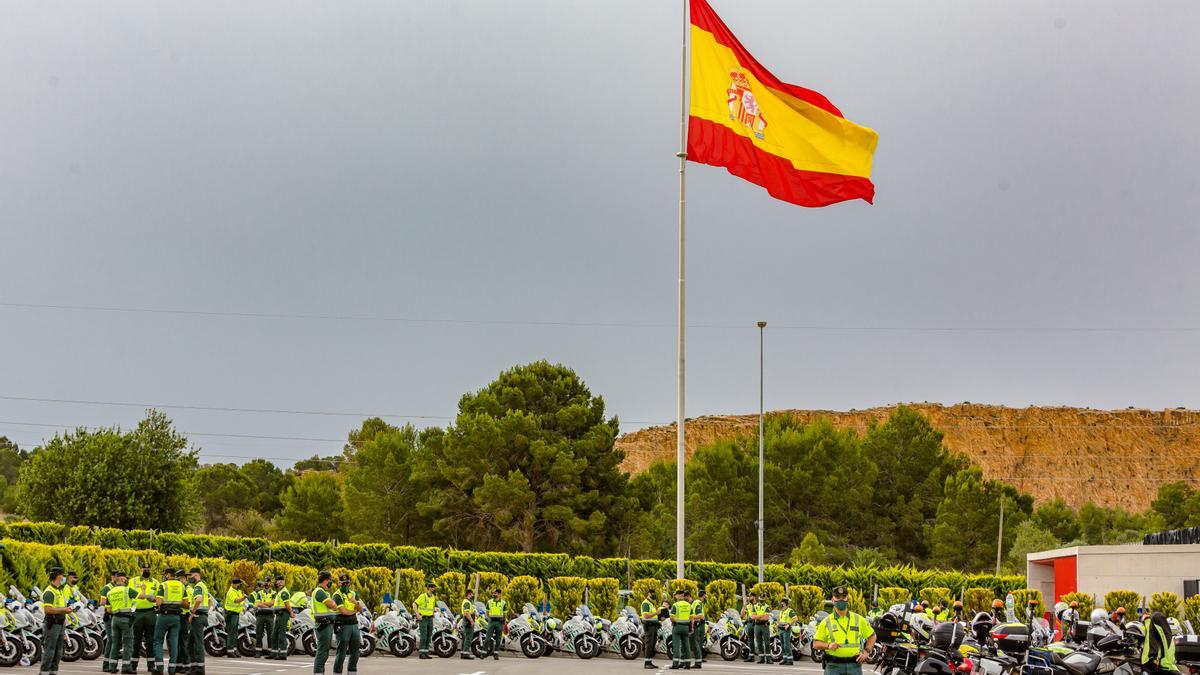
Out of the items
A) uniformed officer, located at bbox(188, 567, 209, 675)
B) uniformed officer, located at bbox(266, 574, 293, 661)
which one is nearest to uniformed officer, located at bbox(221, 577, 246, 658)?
uniformed officer, located at bbox(266, 574, 293, 661)

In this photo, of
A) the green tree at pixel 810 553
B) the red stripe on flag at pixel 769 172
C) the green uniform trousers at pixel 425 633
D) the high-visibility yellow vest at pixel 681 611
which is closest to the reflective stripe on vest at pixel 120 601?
the green uniform trousers at pixel 425 633

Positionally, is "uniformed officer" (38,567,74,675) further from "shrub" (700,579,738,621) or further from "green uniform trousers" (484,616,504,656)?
"shrub" (700,579,738,621)

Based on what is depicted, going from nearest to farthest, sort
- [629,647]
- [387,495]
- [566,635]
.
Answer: [629,647]
[566,635]
[387,495]

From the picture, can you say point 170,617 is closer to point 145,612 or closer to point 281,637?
point 145,612

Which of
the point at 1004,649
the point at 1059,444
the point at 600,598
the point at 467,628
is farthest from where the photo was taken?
the point at 1059,444

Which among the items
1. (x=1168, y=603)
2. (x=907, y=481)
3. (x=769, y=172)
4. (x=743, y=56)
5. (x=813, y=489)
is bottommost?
(x=1168, y=603)

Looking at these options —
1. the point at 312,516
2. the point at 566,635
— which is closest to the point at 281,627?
the point at 566,635

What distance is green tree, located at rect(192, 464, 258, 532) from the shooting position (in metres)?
107

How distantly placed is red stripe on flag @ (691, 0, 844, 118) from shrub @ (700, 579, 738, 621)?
16.8m

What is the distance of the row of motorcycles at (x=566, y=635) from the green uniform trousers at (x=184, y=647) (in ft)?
31.5

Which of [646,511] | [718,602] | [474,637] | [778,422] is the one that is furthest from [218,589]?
[778,422]

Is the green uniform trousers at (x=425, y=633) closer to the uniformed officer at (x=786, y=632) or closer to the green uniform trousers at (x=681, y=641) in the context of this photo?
the green uniform trousers at (x=681, y=641)

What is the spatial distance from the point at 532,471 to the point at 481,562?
754 inches

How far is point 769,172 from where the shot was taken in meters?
24.8
